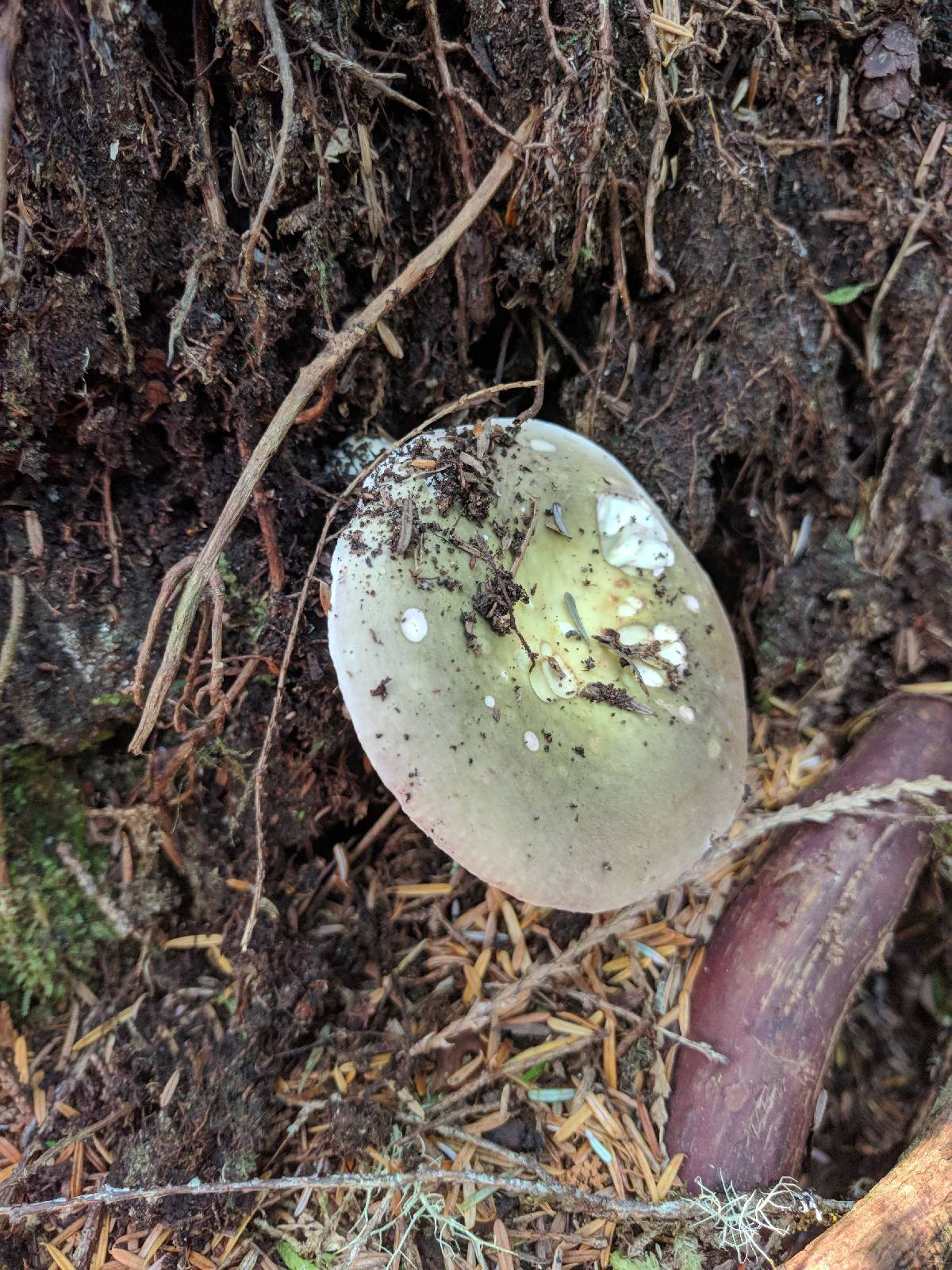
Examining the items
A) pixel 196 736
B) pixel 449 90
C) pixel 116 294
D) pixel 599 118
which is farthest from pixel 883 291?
pixel 196 736

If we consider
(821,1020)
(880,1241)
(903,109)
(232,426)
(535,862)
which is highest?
(903,109)

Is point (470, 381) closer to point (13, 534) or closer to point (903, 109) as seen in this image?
point (13, 534)

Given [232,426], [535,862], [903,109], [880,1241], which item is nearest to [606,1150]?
[880,1241]

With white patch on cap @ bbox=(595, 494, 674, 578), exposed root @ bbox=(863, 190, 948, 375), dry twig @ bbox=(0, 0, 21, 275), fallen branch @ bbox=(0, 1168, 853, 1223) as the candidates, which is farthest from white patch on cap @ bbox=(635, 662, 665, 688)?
dry twig @ bbox=(0, 0, 21, 275)

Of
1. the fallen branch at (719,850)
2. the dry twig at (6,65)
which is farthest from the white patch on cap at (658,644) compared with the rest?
the dry twig at (6,65)

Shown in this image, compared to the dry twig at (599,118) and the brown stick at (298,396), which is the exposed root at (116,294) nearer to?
the brown stick at (298,396)
